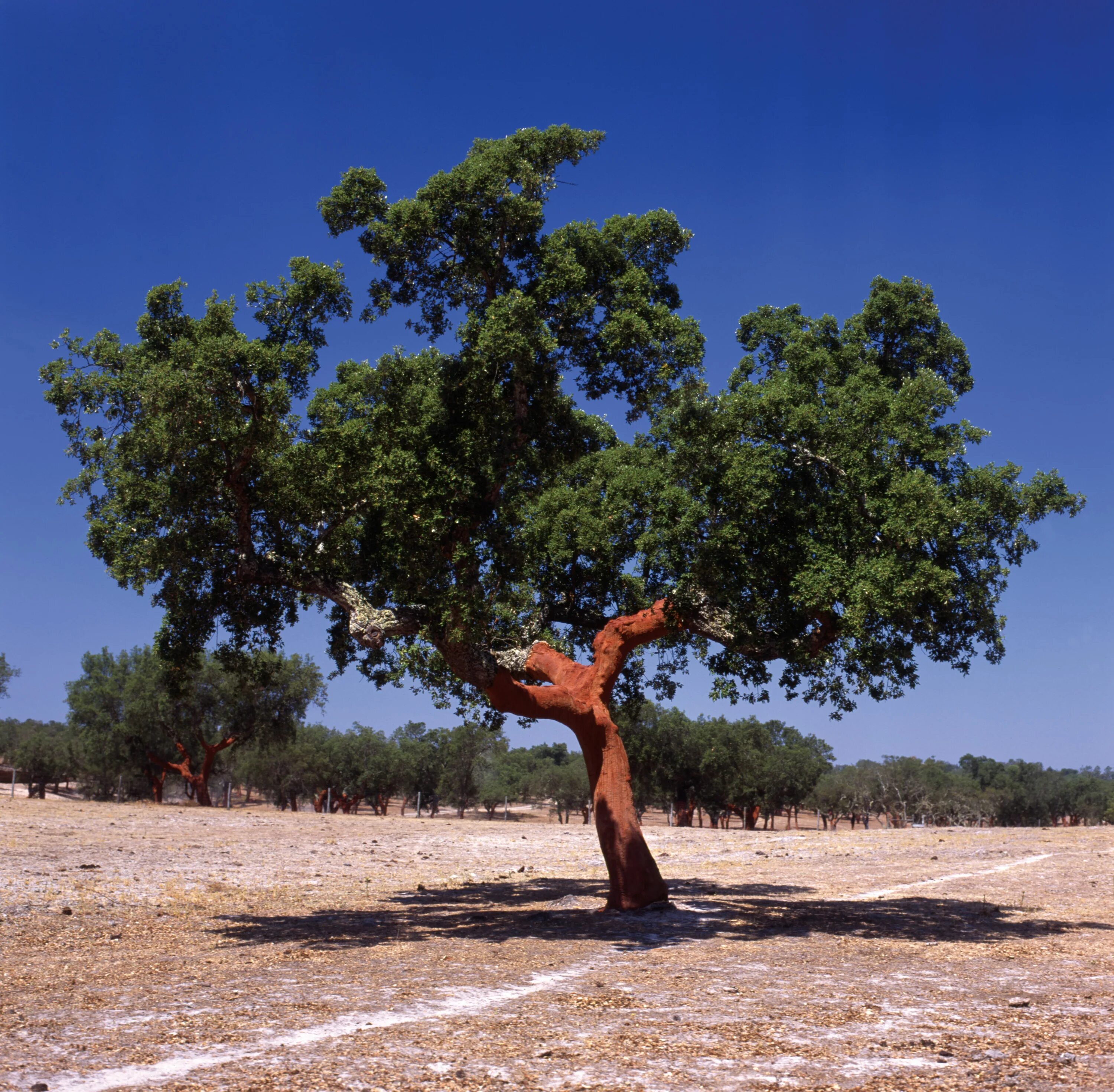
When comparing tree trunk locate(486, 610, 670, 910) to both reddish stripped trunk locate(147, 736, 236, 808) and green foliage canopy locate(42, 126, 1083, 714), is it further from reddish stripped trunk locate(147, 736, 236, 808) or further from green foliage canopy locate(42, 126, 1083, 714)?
reddish stripped trunk locate(147, 736, 236, 808)

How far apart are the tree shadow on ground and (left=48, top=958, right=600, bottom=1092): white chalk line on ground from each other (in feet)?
11.8

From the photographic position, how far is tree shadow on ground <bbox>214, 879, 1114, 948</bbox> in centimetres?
1252

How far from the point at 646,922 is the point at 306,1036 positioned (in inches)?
310

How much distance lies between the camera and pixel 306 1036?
21.9 feet

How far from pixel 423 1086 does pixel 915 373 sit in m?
13.9

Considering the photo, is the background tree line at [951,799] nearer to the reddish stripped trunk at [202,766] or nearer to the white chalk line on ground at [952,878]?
the reddish stripped trunk at [202,766]

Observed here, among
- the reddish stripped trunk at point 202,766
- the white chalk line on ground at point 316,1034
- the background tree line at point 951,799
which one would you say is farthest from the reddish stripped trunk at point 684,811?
the white chalk line on ground at point 316,1034

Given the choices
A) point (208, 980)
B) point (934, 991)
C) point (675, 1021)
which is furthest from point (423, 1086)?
point (934, 991)

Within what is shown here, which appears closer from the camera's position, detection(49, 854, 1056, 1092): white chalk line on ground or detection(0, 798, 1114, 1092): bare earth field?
detection(49, 854, 1056, 1092): white chalk line on ground

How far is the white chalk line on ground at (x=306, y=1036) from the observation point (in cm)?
556

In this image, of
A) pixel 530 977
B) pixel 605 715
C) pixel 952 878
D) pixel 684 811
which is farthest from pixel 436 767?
pixel 530 977

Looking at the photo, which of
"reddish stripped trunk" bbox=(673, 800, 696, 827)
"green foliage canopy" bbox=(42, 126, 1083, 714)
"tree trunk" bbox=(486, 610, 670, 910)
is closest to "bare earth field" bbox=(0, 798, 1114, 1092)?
"tree trunk" bbox=(486, 610, 670, 910)

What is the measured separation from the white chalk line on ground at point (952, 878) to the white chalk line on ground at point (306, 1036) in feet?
36.5

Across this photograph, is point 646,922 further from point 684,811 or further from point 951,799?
point 951,799
